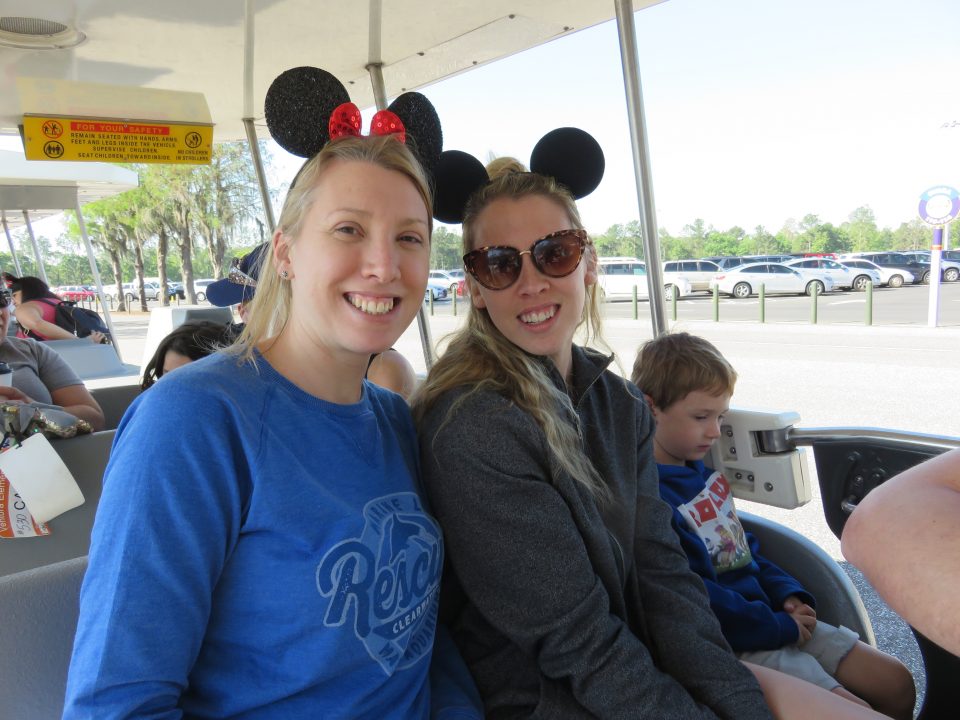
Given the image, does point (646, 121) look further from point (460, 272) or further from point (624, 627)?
point (624, 627)

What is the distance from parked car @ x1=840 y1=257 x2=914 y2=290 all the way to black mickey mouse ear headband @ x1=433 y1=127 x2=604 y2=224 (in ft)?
64.9

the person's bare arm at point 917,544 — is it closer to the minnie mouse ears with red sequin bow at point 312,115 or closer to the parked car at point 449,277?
the parked car at point 449,277

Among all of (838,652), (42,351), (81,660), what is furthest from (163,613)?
(42,351)

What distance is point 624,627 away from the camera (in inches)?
50.7

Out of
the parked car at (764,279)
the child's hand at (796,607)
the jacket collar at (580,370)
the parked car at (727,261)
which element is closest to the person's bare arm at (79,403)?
the jacket collar at (580,370)

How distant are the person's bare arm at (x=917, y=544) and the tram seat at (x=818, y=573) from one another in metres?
1.20

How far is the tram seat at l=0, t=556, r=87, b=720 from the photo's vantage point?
1.21 metres

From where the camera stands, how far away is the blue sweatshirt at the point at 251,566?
920 mm

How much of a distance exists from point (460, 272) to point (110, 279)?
97.9ft

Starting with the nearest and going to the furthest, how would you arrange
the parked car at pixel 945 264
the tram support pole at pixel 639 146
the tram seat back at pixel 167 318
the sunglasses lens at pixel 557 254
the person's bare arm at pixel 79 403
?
the sunglasses lens at pixel 557 254 → the tram support pole at pixel 639 146 → the person's bare arm at pixel 79 403 → the tram seat back at pixel 167 318 → the parked car at pixel 945 264

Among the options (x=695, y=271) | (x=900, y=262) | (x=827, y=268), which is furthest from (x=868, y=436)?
(x=900, y=262)

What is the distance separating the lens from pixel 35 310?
6930 millimetres

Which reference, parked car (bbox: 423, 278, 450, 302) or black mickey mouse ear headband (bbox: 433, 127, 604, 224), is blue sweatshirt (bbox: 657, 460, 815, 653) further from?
parked car (bbox: 423, 278, 450, 302)

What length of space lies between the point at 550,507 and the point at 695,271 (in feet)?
56.3
